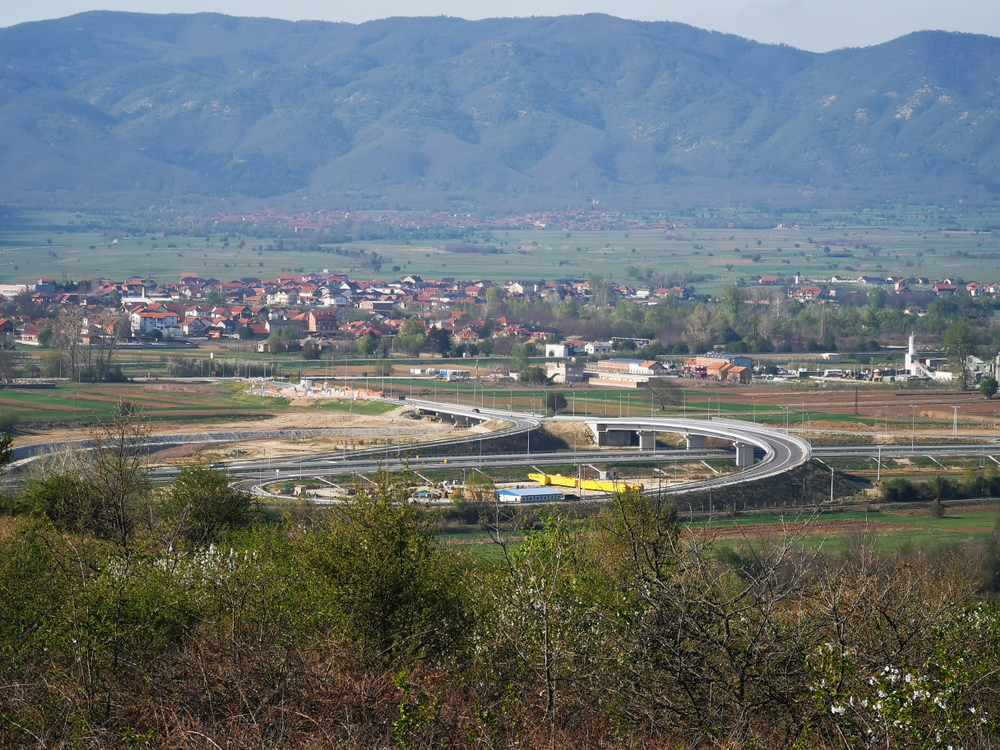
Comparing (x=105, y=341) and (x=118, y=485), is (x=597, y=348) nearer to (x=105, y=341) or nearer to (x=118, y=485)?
(x=105, y=341)

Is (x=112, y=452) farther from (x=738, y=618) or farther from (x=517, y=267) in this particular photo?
(x=517, y=267)

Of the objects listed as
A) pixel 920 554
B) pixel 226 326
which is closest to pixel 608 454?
pixel 920 554

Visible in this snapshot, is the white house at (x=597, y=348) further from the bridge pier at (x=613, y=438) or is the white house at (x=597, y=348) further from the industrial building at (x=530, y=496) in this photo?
the industrial building at (x=530, y=496)

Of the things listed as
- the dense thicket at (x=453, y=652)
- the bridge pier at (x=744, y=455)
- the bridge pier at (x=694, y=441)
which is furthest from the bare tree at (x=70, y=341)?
the dense thicket at (x=453, y=652)

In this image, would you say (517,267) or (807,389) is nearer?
(807,389)

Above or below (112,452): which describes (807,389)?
below
